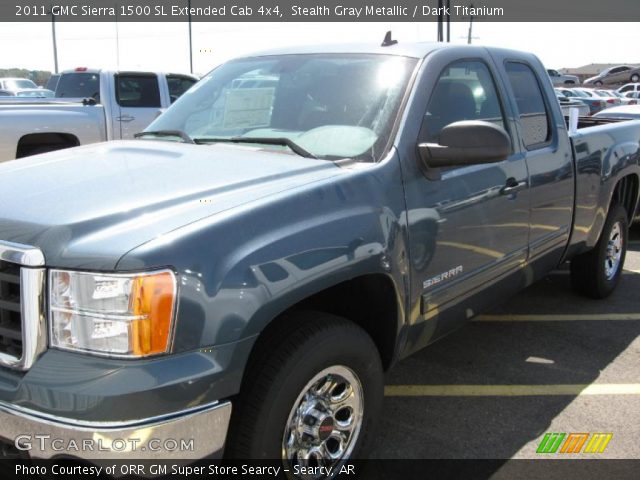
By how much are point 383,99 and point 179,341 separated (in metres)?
1.61

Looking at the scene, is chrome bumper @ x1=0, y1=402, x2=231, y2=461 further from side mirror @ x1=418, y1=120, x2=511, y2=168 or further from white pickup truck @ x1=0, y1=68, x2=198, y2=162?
white pickup truck @ x1=0, y1=68, x2=198, y2=162

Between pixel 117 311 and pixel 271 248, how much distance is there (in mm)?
548

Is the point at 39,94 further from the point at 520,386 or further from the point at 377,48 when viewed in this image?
the point at 520,386

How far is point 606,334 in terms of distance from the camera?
15.5ft

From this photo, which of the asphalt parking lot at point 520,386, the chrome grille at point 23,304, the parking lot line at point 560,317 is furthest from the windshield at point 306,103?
the parking lot line at point 560,317

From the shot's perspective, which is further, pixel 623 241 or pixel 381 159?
pixel 623 241

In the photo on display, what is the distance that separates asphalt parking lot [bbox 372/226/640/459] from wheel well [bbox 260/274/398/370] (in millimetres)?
615

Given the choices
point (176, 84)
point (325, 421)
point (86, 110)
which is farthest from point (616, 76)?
point (325, 421)

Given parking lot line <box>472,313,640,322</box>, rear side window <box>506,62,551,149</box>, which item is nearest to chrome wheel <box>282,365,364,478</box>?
rear side window <box>506,62,551,149</box>

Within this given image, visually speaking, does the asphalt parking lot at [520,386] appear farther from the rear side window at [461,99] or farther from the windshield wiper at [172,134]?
the windshield wiper at [172,134]

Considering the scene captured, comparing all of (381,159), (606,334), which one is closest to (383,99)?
(381,159)

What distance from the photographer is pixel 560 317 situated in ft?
16.6

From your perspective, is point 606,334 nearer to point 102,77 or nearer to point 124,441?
point 124,441

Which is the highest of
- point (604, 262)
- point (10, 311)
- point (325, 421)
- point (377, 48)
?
point (377, 48)
